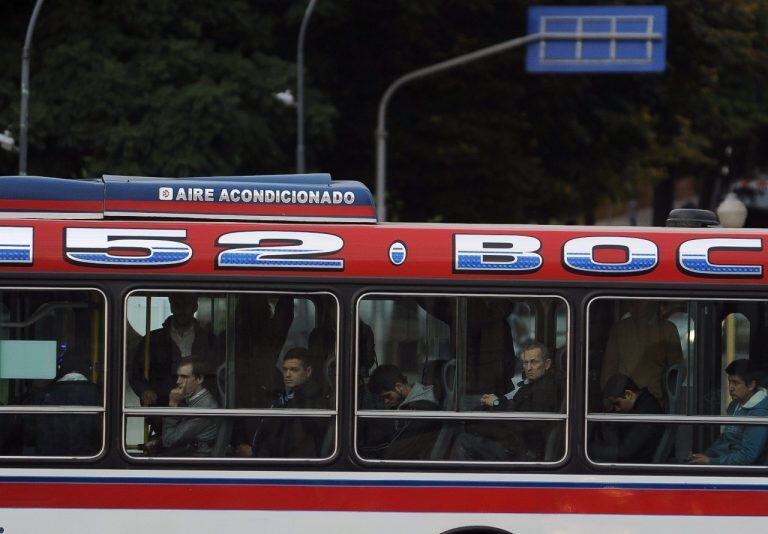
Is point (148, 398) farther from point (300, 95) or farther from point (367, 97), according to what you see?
point (367, 97)

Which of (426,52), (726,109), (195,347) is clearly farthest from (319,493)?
(726,109)

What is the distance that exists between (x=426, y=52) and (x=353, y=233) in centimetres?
2278

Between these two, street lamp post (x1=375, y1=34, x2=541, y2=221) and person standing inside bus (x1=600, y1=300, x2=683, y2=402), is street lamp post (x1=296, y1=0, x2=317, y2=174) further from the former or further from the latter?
person standing inside bus (x1=600, y1=300, x2=683, y2=402)

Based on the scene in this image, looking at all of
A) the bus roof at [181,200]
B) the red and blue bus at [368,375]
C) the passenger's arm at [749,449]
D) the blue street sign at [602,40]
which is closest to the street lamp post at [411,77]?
the blue street sign at [602,40]

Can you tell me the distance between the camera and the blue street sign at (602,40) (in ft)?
80.2

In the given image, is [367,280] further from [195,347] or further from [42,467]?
[42,467]

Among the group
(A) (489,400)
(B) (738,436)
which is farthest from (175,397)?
(B) (738,436)

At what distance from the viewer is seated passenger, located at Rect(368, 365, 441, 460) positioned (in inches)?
318

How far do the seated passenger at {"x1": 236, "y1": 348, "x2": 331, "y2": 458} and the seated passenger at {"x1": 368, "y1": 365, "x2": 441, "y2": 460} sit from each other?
1.02 feet

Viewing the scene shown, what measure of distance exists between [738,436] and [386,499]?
1947 millimetres

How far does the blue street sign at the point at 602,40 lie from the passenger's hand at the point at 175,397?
1718cm

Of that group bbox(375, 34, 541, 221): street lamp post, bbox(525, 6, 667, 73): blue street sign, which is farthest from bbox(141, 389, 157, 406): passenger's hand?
bbox(525, 6, 667, 73): blue street sign

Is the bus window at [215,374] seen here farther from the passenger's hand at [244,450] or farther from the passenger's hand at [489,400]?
the passenger's hand at [489,400]

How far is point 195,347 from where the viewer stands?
8062 mm
